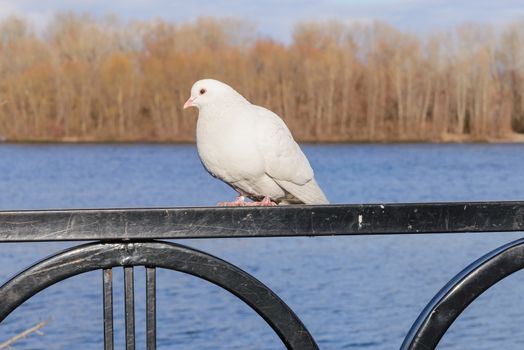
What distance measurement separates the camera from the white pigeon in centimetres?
412

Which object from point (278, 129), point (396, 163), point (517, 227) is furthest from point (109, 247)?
point (396, 163)

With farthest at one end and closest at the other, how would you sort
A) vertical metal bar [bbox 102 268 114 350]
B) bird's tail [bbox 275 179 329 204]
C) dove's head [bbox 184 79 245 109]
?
bird's tail [bbox 275 179 329 204], dove's head [bbox 184 79 245 109], vertical metal bar [bbox 102 268 114 350]

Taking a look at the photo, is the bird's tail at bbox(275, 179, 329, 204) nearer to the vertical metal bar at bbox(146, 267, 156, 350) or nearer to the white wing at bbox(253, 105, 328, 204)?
the white wing at bbox(253, 105, 328, 204)

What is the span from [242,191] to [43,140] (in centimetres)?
8020

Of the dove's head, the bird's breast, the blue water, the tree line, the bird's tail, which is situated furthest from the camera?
the tree line

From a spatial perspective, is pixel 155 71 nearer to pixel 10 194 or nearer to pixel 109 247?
pixel 10 194

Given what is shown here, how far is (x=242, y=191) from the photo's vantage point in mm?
4844

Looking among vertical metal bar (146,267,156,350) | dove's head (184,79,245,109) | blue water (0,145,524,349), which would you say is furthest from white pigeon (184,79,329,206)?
blue water (0,145,524,349)

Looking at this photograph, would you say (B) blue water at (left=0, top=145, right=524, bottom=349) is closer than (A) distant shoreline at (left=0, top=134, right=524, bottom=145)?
Yes

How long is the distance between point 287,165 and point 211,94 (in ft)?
1.69

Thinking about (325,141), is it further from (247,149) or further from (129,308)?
(129,308)

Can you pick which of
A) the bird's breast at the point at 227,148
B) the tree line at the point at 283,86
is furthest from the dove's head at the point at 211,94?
the tree line at the point at 283,86

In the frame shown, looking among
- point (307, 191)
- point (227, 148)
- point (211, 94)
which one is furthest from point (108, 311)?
point (307, 191)

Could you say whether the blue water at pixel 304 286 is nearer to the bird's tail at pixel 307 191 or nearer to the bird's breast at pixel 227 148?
the bird's tail at pixel 307 191
